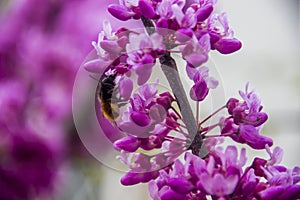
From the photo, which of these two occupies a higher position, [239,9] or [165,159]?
[165,159]

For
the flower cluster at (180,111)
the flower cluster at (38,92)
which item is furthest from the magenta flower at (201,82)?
the flower cluster at (38,92)

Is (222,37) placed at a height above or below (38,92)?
above

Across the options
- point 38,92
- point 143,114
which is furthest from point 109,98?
point 38,92

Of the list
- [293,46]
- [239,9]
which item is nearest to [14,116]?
[239,9]

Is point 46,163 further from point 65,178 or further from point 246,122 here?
point 246,122

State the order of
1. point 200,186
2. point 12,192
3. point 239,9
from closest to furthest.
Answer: point 200,186
point 12,192
point 239,9

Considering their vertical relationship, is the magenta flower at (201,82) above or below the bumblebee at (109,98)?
above

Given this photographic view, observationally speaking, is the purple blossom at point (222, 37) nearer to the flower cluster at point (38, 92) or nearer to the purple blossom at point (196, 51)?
the purple blossom at point (196, 51)

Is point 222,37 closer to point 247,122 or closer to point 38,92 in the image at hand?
point 247,122
